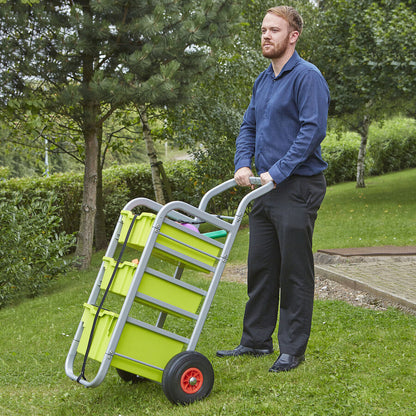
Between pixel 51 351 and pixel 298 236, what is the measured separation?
7.80 feet

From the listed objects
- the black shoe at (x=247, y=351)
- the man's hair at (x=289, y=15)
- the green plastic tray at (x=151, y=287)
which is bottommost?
the black shoe at (x=247, y=351)

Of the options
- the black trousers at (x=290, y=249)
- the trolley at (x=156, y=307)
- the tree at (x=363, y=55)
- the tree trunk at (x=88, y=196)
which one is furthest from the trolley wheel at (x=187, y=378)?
the tree at (x=363, y=55)

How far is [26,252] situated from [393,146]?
61.7 feet

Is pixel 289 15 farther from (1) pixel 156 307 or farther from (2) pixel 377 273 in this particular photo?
(2) pixel 377 273

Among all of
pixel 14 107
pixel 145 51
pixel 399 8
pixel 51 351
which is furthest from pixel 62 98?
pixel 399 8

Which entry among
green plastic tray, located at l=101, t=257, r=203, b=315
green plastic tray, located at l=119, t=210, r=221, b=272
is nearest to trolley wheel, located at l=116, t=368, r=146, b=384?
green plastic tray, located at l=101, t=257, r=203, b=315

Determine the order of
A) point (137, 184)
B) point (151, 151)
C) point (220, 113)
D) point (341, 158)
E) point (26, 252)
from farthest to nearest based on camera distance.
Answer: point (341, 158), point (137, 184), point (151, 151), point (220, 113), point (26, 252)

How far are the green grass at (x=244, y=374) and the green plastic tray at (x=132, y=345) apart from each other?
26cm

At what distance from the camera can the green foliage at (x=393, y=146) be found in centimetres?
2259

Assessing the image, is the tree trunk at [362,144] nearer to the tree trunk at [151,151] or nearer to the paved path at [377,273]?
the tree trunk at [151,151]

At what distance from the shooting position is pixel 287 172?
322 cm

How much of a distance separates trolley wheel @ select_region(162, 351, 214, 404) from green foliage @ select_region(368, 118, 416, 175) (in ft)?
68.0

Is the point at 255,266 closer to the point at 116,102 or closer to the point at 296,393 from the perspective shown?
the point at 296,393

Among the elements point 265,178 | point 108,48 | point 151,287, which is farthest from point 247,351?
point 108,48
